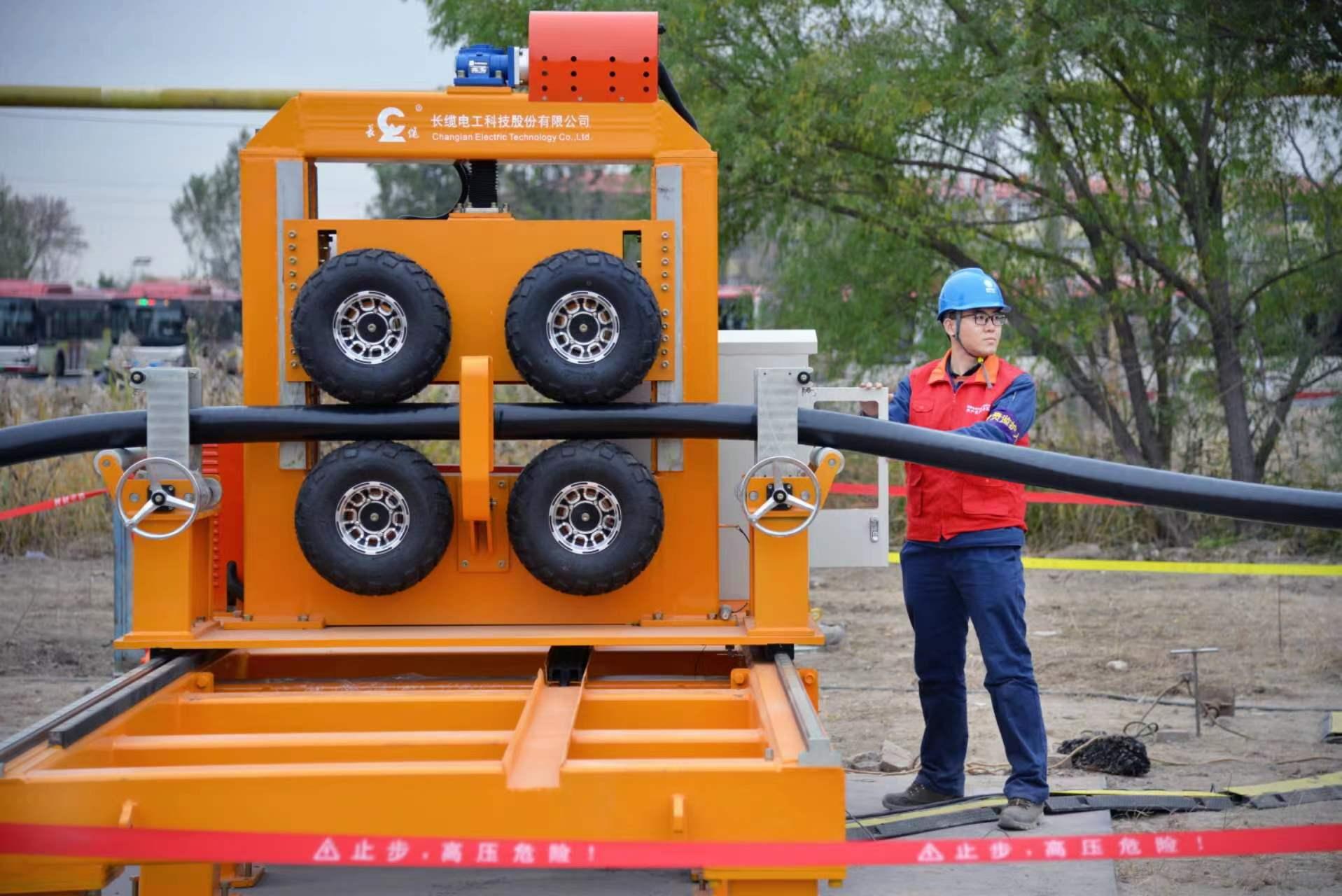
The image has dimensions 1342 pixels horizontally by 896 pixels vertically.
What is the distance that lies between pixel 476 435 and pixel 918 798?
2.51 m

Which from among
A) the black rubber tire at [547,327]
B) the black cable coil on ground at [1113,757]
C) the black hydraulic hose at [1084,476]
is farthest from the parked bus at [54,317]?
the black hydraulic hose at [1084,476]

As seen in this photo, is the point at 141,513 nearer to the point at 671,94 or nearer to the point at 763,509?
the point at 763,509

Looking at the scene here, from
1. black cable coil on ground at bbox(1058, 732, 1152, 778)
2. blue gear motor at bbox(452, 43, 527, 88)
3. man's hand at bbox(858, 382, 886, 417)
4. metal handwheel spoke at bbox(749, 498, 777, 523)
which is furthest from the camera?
black cable coil on ground at bbox(1058, 732, 1152, 778)

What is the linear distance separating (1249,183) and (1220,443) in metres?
2.40

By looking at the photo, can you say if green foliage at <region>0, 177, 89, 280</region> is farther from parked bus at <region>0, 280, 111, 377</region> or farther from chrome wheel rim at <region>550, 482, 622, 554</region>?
chrome wheel rim at <region>550, 482, 622, 554</region>

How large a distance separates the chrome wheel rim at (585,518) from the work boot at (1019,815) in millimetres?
1897

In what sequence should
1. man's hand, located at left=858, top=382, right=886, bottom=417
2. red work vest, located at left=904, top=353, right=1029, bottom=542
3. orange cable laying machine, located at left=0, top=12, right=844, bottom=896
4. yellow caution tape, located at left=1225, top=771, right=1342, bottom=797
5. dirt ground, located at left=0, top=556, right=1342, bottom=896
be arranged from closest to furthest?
orange cable laying machine, located at left=0, top=12, right=844, bottom=896, red work vest, located at left=904, top=353, right=1029, bottom=542, man's hand, located at left=858, top=382, right=886, bottom=417, dirt ground, located at left=0, top=556, right=1342, bottom=896, yellow caution tape, located at left=1225, top=771, right=1342, bottom=797

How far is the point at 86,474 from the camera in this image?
13297 millimetres

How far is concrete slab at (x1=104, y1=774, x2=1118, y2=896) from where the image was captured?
196 inches

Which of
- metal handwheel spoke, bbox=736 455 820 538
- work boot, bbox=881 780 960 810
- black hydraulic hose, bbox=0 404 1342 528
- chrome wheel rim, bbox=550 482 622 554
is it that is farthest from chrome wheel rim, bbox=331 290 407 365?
work boot, bbox=881 780 960 810

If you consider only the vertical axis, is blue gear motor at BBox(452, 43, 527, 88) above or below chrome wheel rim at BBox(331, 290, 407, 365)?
above

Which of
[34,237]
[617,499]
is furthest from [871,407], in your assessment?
[34,237]

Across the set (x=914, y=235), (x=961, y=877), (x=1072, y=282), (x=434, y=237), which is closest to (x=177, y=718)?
(x=434, y=237)

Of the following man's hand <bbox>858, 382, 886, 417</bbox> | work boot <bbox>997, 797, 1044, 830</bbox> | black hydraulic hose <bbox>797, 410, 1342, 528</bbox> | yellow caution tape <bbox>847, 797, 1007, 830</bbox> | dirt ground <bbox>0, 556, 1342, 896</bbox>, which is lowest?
dirt ground <bbox>0, 556, 1342, 896</bbox>
